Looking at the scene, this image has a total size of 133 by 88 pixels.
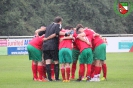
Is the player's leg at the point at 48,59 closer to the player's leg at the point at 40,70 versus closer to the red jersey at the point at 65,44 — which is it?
the player's leg at the point at 40,70

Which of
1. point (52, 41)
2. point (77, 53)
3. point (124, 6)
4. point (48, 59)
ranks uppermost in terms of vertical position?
point (124, 6)

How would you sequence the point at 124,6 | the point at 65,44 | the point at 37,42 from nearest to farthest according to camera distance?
1. the point at 65,44
2. the point at 37,42
3. the point at 124,6

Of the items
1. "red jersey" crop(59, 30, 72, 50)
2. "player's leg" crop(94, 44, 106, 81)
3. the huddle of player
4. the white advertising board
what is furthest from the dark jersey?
the white advertising board

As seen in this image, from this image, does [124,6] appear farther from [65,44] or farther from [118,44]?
[65,44]

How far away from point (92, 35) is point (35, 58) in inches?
81.6

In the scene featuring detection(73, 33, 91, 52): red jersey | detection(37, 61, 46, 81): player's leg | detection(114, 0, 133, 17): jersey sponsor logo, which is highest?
detection(114, 0, 133, 17): jersey sponsor logo

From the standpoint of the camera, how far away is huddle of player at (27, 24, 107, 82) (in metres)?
18.0

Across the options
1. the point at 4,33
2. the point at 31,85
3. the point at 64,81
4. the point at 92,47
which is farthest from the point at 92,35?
the point at 4,33

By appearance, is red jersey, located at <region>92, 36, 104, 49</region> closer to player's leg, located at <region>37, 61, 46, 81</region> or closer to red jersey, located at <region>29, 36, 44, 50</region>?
red jersey, located at <region>29, 36, 44, 50</region>

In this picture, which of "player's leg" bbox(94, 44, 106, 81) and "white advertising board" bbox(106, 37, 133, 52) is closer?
"player's leg" bbox(94, 44, 106, 81)

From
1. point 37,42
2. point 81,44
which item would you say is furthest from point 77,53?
point 37,42

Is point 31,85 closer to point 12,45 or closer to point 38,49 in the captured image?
point 38,49

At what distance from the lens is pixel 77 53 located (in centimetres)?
1919

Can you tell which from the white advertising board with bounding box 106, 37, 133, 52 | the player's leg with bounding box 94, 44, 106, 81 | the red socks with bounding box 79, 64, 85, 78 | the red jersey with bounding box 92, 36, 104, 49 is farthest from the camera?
the white advertising board with bounding box 106, 37, 133, 52
